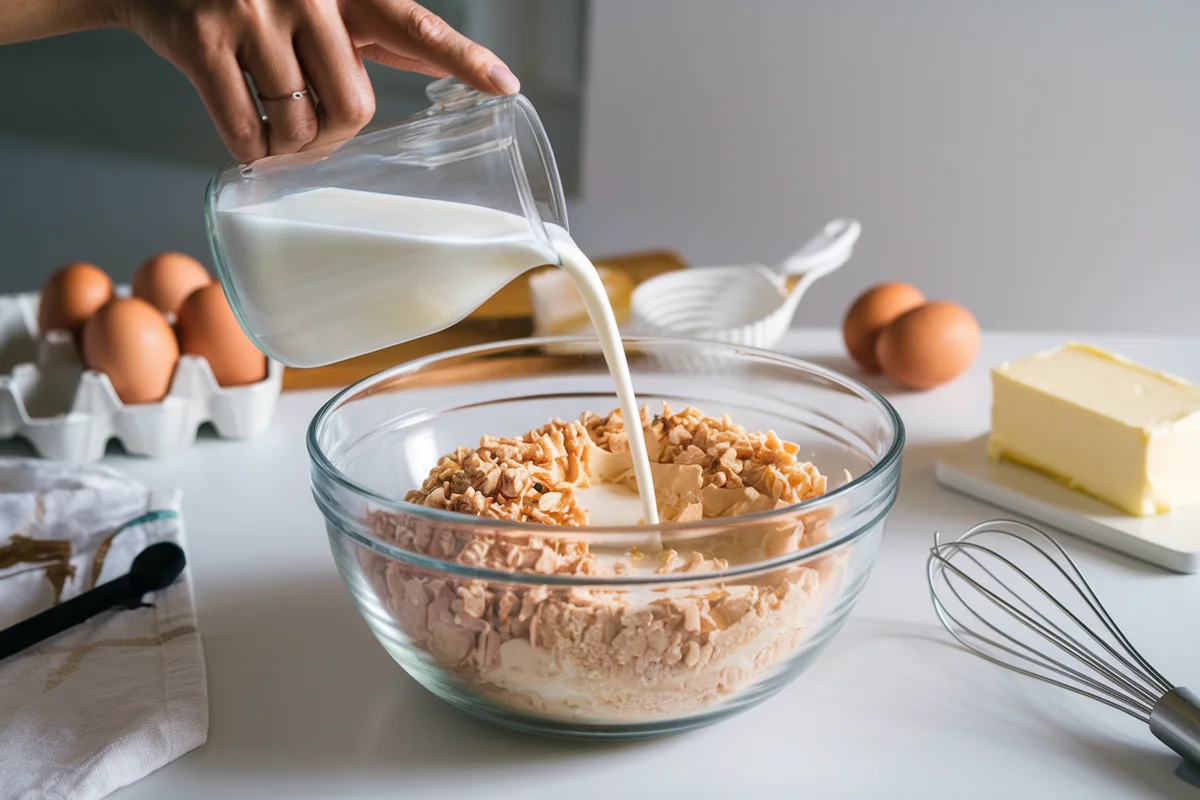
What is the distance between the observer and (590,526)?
0.71 m

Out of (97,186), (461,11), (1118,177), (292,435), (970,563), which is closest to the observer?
(970,563)

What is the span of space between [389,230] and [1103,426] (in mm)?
690

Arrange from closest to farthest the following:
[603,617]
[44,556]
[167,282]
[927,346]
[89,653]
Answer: [603,617]
[89,653]
[44,556]
[927,346]
[167,282]

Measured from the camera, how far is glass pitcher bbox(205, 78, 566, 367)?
756mm

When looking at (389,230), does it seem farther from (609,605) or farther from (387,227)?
(609,605)

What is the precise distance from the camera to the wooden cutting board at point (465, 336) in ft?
4.67

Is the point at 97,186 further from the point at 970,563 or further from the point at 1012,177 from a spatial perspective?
the point at 970,563

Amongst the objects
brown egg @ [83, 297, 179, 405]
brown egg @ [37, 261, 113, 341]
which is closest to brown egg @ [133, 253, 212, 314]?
brown egg @ [37, 261, 113, 341]

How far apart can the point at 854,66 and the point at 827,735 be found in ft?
8.94

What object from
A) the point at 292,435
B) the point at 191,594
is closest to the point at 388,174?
the point at 191,594

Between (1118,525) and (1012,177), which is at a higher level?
(1118,525)

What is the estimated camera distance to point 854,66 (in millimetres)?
3164

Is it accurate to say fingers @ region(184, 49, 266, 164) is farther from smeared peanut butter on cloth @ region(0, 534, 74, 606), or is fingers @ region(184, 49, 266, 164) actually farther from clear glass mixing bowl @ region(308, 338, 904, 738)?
smeared peanut butter on cloth @ region(0, 534, 74, 606)

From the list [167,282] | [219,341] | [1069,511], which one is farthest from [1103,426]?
[167,282]
